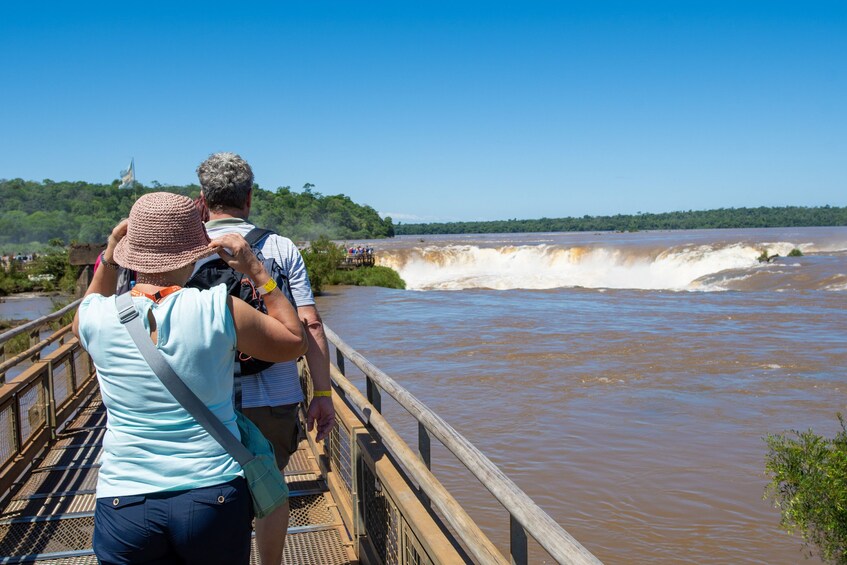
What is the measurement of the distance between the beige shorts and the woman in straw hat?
0.66 meters

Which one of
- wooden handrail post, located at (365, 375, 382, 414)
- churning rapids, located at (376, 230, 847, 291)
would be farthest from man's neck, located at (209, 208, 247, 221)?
churning rapids, located at (376, 230, 847, 291)

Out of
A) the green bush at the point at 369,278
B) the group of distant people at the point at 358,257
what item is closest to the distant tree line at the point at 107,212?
the group of distant people at the point at 358,257

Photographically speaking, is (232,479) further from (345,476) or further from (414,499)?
(345,476)

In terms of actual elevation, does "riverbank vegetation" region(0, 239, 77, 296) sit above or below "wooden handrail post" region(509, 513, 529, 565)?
below

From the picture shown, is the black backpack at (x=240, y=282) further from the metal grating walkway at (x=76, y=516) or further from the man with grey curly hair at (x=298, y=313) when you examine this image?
the metal grating walkway at (x=76, y=516)

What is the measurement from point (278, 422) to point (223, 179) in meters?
0.88

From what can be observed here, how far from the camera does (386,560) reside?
310 cm

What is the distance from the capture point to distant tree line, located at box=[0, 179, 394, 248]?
101562mm

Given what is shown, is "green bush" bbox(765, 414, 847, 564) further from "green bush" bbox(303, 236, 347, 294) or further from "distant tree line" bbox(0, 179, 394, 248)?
"distant tree line" bbox(0, 179, 394, 248)

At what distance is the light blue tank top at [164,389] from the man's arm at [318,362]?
0.69 metres

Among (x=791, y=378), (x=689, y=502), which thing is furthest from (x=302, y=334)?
(x=791, y=378)

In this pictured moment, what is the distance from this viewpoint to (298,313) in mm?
2633

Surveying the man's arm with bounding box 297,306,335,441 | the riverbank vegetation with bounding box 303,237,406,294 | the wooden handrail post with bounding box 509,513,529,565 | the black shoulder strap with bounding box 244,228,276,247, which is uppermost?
the black shoulder strap with bounding box 244,228,276,247

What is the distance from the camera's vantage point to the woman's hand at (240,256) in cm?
210
